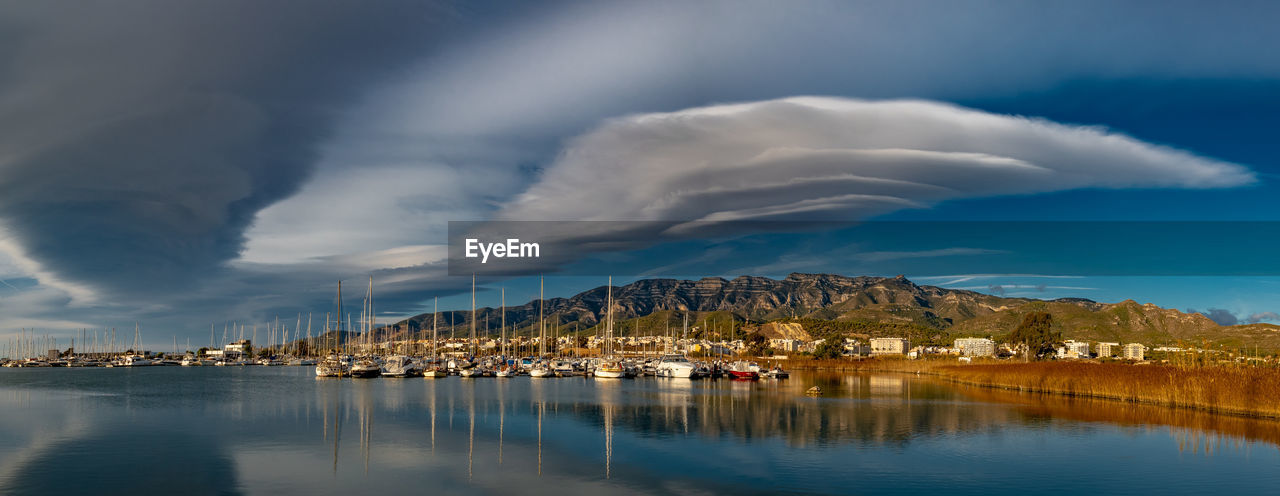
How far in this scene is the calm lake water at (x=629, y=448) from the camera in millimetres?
27766

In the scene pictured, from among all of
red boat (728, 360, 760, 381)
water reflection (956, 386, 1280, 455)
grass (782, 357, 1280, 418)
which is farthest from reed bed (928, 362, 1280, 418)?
red boat (728, 360, 760, 381)

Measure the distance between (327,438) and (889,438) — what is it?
29.0 m

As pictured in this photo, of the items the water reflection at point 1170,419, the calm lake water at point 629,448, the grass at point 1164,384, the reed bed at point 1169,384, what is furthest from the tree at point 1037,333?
the calm lake water at point 629,448

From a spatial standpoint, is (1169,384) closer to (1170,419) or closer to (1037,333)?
(1170,419)

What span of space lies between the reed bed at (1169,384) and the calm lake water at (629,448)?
2.34 meters

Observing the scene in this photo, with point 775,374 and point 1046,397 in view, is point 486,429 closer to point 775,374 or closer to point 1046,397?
point 1046,397

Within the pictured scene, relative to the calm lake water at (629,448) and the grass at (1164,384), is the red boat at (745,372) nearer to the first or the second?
the grass at (1164,384)

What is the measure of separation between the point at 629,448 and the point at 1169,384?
45201mm

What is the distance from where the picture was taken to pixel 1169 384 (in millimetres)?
58031

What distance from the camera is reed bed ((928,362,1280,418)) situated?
4984 cm

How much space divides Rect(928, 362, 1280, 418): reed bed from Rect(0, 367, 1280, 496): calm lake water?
2.34 meters

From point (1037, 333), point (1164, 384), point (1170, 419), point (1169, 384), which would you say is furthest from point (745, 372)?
point (1037, 333)

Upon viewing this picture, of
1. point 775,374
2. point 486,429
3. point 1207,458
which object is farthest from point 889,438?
point 775,374

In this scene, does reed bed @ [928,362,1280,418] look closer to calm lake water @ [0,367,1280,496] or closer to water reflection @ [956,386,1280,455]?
water reflection @ [956,386,1280,455]
